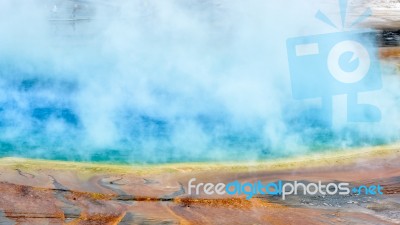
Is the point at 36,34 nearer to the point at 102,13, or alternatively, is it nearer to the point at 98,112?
the point at 102,13

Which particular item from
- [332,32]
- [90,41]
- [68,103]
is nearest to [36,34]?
[90,41]

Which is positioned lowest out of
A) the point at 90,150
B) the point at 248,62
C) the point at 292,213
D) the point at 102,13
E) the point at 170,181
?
the point at 292,213

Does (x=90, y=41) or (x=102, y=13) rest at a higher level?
(x=102, y=13)

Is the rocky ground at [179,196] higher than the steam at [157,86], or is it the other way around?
the steam at [157,86]

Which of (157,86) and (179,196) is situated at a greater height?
(157,86)

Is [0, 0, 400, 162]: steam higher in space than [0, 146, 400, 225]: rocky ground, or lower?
higher

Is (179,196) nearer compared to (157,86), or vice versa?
(179,196)

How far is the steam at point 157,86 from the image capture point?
520cm

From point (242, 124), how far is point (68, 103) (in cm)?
203

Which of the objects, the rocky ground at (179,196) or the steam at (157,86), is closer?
the rocky ground at (179,196)

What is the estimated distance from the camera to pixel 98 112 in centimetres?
561

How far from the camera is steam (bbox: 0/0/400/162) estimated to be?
17.1 ft

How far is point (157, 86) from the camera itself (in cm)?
605

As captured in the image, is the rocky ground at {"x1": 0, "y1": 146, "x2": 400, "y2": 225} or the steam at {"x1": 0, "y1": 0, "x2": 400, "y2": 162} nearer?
the rocky ground at {"x1": 0, "y1": 146, "x2": 400, "y2": 225}
